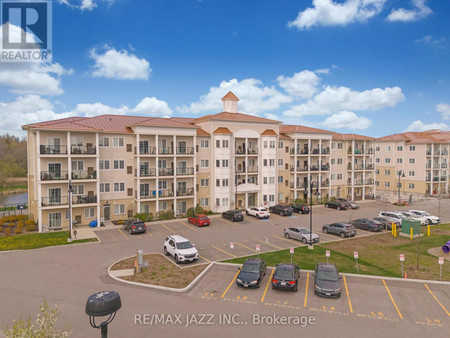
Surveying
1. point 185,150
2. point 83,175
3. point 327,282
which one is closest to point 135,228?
point 83,175

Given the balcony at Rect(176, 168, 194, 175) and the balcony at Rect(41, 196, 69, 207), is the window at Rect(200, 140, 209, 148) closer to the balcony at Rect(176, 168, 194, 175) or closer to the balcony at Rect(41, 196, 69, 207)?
the balcony at Rect(176, 168, 194, 175)

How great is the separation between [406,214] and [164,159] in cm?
2945

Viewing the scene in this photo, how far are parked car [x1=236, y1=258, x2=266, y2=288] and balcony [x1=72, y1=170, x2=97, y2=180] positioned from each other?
2263 cm

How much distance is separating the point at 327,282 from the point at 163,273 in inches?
386

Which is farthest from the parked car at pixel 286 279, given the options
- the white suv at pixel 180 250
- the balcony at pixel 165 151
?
the balcony at pixel 165 151

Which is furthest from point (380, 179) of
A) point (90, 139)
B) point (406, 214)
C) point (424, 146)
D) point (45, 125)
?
point (45, 125)

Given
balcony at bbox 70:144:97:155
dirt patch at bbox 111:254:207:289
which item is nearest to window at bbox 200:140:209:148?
balcony at bbox 70:144:97:155

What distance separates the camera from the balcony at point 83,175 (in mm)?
Result: 34006

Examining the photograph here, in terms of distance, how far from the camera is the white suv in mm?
21891

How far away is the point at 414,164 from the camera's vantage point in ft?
204

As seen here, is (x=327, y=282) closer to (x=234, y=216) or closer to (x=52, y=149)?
(x=234, y=216)

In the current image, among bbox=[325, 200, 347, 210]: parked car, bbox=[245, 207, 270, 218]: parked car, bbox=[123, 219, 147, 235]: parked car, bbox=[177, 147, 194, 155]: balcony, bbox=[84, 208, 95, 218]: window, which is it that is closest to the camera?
bbox=[123, 219, 147, 235]: parked car

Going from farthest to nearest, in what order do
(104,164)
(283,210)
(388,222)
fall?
(283,210)
(104,164)
(388,222)

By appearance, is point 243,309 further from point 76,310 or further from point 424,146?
point 424,146
